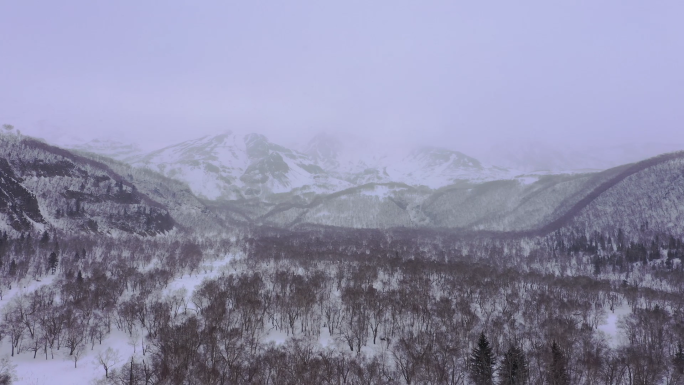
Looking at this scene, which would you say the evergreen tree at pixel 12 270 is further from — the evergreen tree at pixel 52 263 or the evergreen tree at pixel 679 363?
the evergreen tree at pixel 679 363

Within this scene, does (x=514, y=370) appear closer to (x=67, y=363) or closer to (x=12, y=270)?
(x=67, y=363)

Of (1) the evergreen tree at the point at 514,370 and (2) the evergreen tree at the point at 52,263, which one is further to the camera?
(2) the evergreen tree at the point at 52,263

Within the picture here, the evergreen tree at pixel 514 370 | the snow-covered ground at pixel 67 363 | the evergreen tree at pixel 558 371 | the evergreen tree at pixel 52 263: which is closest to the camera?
the evergreen tree at pixel 558 371

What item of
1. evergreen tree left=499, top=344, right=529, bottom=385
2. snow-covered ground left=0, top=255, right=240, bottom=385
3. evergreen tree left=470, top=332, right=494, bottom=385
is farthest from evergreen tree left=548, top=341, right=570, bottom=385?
snow-covered ground left=0, top=255, right=240, bottom=385

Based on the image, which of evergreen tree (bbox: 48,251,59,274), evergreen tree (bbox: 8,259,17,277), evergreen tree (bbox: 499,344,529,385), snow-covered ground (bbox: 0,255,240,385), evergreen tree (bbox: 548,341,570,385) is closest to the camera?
evergreen tree (bbox: 548,341,570,385)

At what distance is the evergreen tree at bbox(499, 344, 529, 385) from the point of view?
199ft

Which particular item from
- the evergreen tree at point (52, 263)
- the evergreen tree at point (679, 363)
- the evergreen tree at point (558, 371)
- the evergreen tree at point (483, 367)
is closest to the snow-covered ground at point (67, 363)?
the evergreen tree at point (52, 263)

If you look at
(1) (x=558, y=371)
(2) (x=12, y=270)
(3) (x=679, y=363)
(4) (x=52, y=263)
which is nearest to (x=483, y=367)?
(1) (x=558, y=371)

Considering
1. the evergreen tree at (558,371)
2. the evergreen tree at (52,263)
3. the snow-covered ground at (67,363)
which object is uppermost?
the evergreen tree at (52,263)

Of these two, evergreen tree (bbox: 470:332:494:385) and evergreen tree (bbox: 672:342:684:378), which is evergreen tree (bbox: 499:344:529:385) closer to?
evergreen tree (bbox: 470:332:494:385)

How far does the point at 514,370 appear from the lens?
6119 cm

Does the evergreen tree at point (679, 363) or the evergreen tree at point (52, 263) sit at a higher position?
the evergreen tree at point (52, 263)

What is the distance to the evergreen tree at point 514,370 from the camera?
60531 mm

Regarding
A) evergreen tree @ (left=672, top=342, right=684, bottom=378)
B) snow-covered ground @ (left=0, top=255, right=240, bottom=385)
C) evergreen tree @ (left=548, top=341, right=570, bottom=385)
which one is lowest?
evergreen tree @ (left=672, top=342, right=684, bottom=378)
